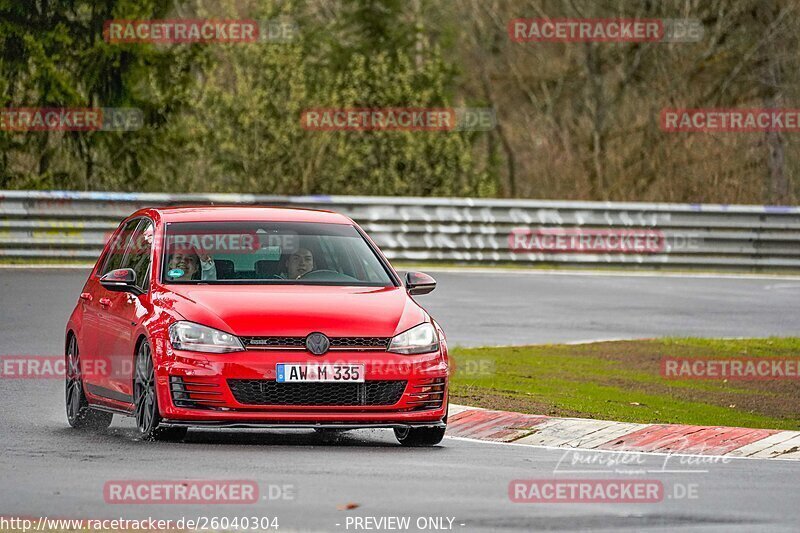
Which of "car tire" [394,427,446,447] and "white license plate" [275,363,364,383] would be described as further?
"car tire" [394,427,446,447]

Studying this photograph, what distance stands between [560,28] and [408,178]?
29.7 feet

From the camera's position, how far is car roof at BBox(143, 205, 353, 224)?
1317 centimetres

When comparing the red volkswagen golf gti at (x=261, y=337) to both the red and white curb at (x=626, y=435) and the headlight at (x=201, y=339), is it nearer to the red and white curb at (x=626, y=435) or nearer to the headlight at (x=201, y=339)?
the headlight at (x=201, y=339)

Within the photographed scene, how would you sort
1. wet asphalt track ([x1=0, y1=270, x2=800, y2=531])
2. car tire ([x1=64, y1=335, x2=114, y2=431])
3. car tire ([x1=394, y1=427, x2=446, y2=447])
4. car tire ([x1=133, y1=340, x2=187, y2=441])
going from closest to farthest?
1. wet asphalt track ([x1=0, y1=270, x2=800, y2=531])
2. car tire ([x1=133, y1=340, x2=187, y2=441])
3. car tire ([x1=394, y1=427, x2=446, y2=447])
4. car tire ([x1=64, y1=335, x2=114, y2=431])

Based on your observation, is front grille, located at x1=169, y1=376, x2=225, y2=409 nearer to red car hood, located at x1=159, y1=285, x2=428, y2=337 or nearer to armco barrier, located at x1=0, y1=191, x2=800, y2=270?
red car hood, located at x1=159, y1=285, x2=428, y2=337

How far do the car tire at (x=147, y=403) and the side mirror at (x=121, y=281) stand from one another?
51 centimetres

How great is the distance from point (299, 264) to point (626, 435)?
2450mm

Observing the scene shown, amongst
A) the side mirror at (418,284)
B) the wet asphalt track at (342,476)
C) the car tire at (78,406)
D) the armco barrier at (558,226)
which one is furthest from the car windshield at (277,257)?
the armco barrier at (558,226)

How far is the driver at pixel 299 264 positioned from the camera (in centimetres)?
1284

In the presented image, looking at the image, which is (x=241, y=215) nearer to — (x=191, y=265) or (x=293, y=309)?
(x=191, y=265)

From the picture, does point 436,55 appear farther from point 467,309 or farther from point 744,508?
point 744,508

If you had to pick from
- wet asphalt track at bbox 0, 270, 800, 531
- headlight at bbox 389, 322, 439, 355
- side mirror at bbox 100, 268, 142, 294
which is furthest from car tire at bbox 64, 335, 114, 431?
headlight at bbox 389, 322, 439, 355

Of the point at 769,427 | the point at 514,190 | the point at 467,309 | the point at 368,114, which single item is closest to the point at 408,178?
the point at 368,114

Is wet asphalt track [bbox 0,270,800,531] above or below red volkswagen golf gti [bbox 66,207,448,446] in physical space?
below
